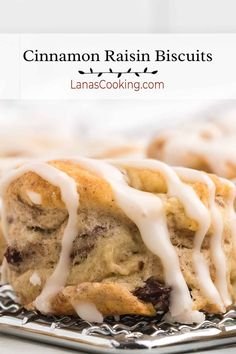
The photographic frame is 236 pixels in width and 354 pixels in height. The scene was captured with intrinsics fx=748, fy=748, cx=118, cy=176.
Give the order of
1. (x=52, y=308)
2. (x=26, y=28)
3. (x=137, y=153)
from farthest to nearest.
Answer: (x=137, y=153), (x=26, y=28), (x=52, y=308)

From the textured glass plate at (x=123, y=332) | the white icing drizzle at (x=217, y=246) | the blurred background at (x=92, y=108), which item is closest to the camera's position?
the textured glass plate at (x=123, y=332)

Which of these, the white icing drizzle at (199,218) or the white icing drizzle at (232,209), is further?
the white icing drizzle at (232,209)

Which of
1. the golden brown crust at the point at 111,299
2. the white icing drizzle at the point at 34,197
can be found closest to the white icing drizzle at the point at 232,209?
the golden brown crust at the point at 111,299

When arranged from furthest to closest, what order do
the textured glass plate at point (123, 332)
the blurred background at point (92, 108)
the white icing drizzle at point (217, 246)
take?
the blurred background at point (92, 108), the white icing drizzle at point (217, 246), the textured glass plate at point (123, 332)

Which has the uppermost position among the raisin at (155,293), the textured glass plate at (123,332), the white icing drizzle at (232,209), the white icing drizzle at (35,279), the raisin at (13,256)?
the white icing drizzle at (232,209)

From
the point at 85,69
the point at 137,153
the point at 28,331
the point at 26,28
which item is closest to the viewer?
the point at 28,331

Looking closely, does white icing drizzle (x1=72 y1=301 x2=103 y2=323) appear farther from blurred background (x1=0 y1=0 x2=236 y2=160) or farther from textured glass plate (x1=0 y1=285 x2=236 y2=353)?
blurred background (x1=0 y1=0 x2=236 y2=160)

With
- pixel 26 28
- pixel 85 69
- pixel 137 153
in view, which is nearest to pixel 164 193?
pixel 85 69

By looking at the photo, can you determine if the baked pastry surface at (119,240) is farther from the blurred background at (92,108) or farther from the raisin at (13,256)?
the blurred background at (92,108)

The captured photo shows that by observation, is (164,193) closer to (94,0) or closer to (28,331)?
(28,331)
